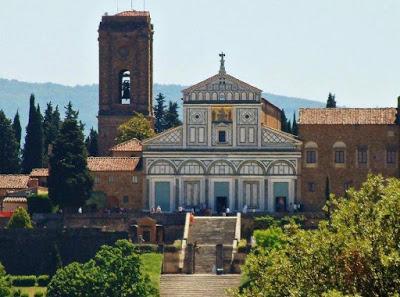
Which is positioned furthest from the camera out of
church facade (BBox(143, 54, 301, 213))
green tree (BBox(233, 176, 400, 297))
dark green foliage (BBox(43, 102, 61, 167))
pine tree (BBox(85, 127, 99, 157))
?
pine tree (BBox(85, 127, 99, 157))

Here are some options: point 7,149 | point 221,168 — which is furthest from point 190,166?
point 7,149

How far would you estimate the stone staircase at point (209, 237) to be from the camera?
234 feet

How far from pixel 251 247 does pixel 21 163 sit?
895 inches

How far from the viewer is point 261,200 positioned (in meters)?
79.6

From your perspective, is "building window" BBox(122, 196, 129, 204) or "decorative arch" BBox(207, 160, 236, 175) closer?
"decorative arch" BBox(207, 160, 236, 175)

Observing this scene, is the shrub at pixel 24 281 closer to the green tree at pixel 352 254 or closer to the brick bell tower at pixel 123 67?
the brick bell tower at pixel 123 67

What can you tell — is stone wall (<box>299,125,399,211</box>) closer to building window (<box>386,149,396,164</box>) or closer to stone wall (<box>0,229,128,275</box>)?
building window (<box>386,149,396,164</box>)

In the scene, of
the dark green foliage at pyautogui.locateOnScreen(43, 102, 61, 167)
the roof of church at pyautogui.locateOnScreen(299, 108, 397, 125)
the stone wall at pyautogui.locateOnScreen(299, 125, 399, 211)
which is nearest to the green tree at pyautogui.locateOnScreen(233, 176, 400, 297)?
the stone wall at pyautogui.locateOnScreen(299, 125, 399, 211)

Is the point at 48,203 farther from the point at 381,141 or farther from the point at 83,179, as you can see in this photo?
the point at 381,141

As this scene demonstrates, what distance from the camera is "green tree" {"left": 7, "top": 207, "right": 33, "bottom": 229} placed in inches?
3009

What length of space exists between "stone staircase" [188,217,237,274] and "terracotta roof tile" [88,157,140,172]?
5289 millimetres

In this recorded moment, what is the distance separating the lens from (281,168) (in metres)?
80.0

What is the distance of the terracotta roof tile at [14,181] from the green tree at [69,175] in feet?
19.8

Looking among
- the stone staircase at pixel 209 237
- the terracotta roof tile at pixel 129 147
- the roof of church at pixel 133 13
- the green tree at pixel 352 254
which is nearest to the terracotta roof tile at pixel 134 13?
the roof of church at pixel 133 13
